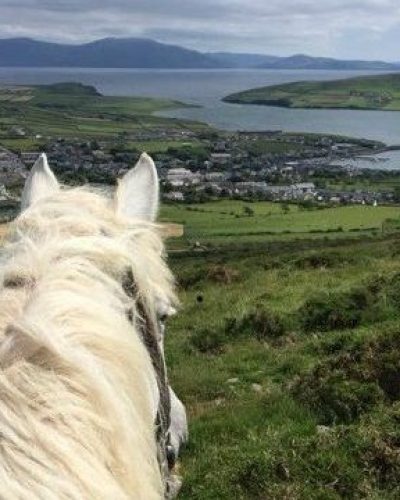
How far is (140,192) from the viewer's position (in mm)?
2504

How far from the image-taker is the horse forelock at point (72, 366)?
1.07 meters

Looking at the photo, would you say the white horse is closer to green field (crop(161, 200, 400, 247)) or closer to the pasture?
the pasture

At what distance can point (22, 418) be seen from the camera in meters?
1.10

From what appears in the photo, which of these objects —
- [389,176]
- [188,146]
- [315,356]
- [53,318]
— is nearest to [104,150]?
[188,146]

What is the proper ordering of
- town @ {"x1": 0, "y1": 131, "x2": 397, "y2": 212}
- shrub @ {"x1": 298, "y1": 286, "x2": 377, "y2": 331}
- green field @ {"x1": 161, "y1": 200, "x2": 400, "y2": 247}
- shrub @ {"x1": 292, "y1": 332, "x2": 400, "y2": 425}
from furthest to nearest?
town @ {"x1": 0, "y1": 131, "x2": 397, "y2": 212} → green field @ {"x1": 161, "y1": 200, "x2": 400, "y2": 247} → shrub @ {"x1": 298, "y1": 286, "x2": 377, "y2": 331} → shrub @ {"x1": 292, "y1": 332, "x2": 400, "y2": 425}

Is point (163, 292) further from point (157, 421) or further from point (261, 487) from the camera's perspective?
point (261, 487)

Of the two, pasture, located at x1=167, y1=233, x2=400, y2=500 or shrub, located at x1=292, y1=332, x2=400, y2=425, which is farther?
shrub, located at x1=292, y1=332, x2=400, y2=425

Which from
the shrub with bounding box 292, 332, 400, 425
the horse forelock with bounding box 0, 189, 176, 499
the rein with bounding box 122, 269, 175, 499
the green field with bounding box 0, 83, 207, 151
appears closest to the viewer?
the horse forelock with bounding box 0, 189, 176, 499

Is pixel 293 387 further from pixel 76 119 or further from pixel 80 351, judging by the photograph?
pixel 76 119

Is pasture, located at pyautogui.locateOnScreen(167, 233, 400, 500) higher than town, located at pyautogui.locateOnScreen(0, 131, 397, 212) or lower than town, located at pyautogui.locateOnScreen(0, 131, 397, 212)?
higher

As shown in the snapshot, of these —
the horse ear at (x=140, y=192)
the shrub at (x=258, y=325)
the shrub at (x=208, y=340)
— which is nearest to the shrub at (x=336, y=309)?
the shrub at (x=258, y=325)

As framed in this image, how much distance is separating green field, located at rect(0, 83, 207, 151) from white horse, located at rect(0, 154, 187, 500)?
104m

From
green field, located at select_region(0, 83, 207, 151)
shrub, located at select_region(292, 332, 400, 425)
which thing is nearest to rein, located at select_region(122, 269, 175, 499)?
shrub, located at select_region(292, 332, 400, 425)

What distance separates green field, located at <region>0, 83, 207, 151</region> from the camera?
12506 cm
